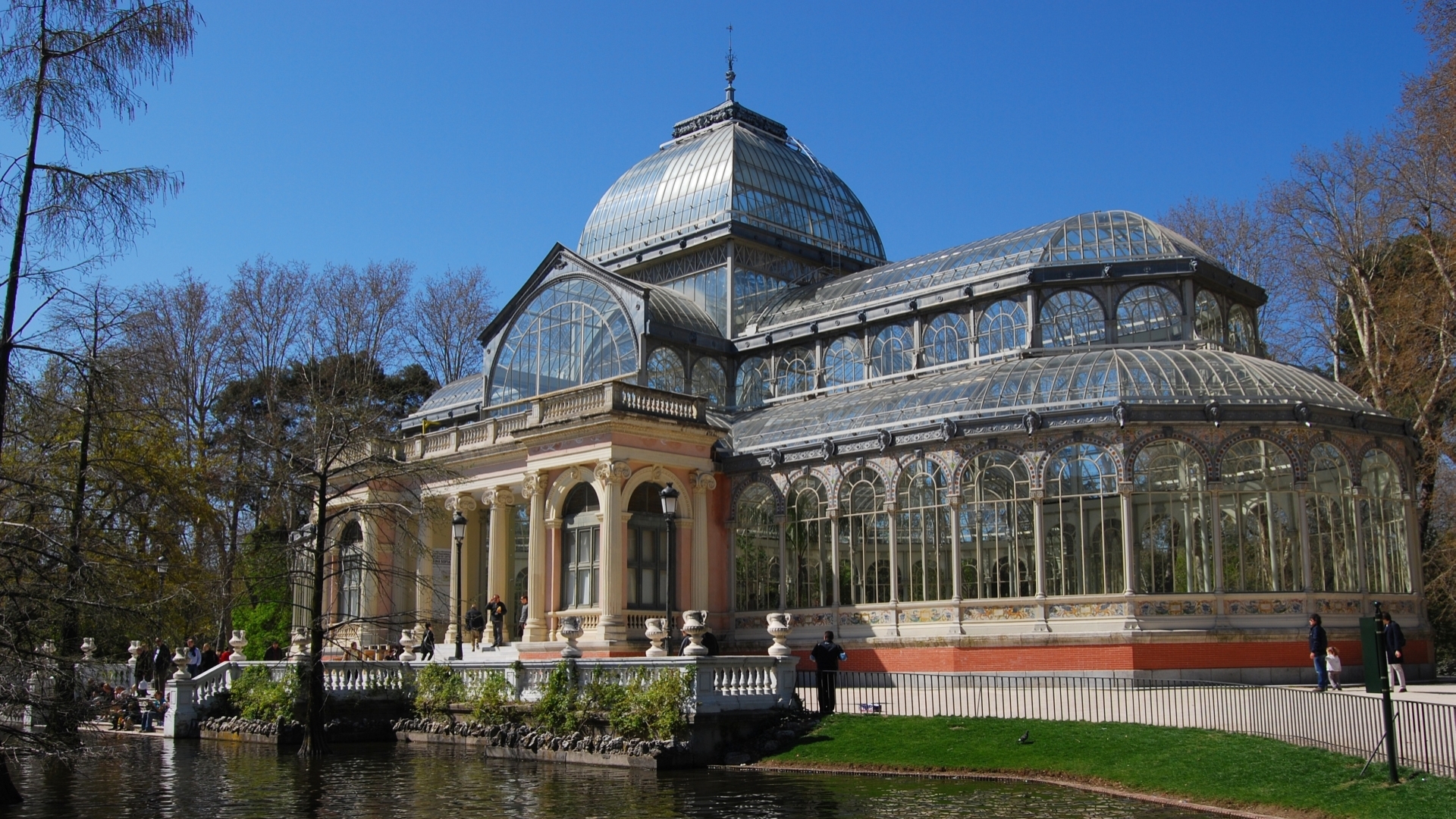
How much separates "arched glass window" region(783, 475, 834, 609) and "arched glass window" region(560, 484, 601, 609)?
494 centimetres

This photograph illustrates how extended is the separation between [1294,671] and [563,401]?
1844 centimetres

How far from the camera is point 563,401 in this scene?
3356 cm

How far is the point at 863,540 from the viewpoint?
103 feet

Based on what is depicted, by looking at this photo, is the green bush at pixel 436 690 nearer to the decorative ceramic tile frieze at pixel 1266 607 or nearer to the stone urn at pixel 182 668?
the stone urn at pixel 182 668

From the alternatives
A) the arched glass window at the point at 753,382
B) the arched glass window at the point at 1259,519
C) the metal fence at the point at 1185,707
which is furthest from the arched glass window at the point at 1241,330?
the arched glass window at the point at 753,382

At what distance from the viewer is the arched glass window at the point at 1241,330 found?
3409 centimetres

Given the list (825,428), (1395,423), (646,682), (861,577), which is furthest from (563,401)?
(1395,423)

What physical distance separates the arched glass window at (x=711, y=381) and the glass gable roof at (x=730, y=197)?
17.3 feet

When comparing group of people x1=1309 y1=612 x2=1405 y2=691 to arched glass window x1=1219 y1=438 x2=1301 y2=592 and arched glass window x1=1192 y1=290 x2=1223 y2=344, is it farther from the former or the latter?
arched glass window x1=1192 y1=290 x2=1223 y2=344

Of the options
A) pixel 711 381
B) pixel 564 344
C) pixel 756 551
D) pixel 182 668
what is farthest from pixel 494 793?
pixel 711 381

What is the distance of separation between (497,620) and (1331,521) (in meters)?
19.9

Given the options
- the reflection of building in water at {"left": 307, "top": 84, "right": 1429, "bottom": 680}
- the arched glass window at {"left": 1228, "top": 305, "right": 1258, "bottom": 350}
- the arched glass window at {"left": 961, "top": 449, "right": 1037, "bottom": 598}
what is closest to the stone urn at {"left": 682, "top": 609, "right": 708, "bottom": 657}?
the reflection of building in water at {"left": 307, "top": 84, "right": 1429, "bottom": 680}

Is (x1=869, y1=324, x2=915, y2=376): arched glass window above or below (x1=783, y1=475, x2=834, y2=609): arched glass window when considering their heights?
above

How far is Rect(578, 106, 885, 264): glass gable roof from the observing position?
4291 cm
